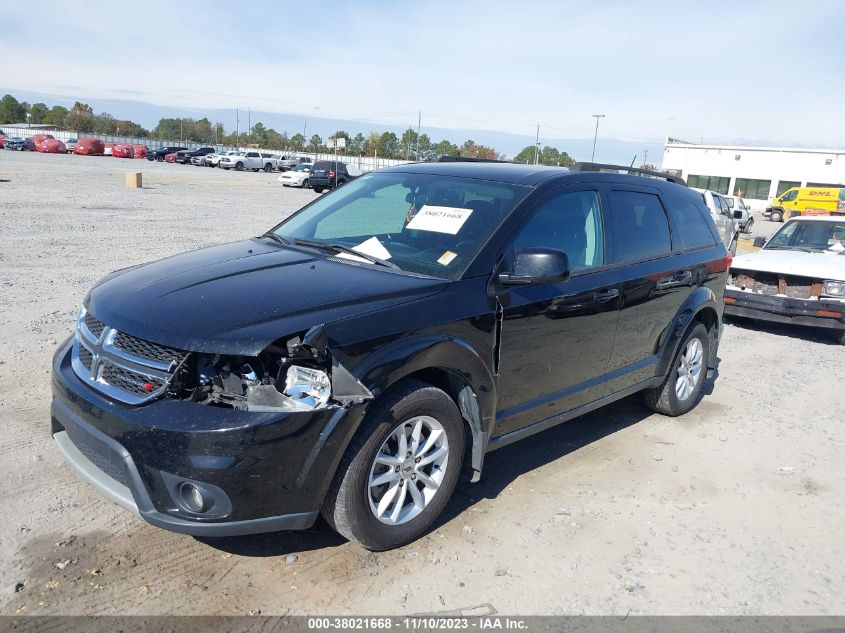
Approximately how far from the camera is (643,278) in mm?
4699

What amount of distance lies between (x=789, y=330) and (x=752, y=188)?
5781 centimetres

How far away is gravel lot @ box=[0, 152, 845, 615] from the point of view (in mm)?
3072

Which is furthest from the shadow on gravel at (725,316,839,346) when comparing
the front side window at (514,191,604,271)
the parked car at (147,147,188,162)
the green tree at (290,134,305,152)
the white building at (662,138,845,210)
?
the green tree at (290,134,305,152)

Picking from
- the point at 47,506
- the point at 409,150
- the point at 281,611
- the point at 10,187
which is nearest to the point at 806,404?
the point at 281,611

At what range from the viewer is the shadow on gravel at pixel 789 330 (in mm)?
9126

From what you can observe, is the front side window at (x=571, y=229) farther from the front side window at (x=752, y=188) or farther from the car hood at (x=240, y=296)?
the front side window at (x=752, y=188)

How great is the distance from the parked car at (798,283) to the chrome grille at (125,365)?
8156 millimetres

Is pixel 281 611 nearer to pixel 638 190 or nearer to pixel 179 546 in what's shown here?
pixel 179 546

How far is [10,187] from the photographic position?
69.3 feet

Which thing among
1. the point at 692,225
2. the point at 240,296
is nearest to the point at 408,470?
the point at 240,296

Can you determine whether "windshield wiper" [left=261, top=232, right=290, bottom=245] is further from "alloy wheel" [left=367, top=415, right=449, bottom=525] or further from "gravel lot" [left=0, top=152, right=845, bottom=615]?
"gravel lot" [left=0, top=152, right=845, bottom=615]

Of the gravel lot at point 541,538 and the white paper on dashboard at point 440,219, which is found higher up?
the white paper on dashboard at point 440,219

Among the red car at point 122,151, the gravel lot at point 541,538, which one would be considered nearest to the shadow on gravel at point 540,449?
the gravel lot at point 541,538

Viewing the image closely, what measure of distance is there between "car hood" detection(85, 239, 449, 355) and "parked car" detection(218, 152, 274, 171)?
53366 mm
